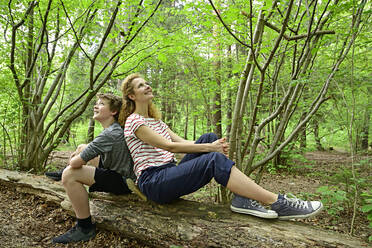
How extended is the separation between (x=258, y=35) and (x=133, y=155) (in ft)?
5.93

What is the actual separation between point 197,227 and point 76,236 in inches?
47.2

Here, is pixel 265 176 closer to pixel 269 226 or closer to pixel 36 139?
pixel 269 226

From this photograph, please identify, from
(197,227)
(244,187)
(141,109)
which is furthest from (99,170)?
(244,187)

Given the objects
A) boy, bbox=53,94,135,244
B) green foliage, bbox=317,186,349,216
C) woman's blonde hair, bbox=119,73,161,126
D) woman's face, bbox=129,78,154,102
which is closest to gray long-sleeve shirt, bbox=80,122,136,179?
boy, bbox=53,94,135,244

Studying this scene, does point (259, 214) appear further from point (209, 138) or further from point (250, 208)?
point (209, 138)

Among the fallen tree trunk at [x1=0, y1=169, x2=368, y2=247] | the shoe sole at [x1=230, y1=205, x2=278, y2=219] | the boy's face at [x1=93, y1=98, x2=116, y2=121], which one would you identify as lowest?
the fallen tree trunk at [x1=0, y1=169, x2=368, y2=247]

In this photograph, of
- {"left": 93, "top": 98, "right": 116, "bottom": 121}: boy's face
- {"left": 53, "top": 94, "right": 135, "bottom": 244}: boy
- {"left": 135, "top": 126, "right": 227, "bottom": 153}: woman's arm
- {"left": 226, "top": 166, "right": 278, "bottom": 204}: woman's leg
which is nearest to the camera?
{"left": 226, "top": 166, "right": 278, "bottom": 204}: woman's leg

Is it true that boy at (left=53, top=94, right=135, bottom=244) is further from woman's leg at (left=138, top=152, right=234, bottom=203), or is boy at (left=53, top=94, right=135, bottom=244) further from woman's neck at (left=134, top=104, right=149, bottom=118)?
woman's leg at (left=138, top=152, right=234, bottom=203)

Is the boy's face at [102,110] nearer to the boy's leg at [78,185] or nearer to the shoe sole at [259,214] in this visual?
the boy's leg at [78,185]

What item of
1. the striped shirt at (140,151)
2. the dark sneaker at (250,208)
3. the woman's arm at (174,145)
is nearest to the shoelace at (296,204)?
the dark sneaker at (250,208)

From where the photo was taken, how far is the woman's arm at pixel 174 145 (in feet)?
6.40

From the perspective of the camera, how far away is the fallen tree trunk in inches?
66.5

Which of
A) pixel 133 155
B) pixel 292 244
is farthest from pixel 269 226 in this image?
pixel 133 155

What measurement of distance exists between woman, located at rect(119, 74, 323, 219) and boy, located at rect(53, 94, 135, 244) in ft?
0.57
